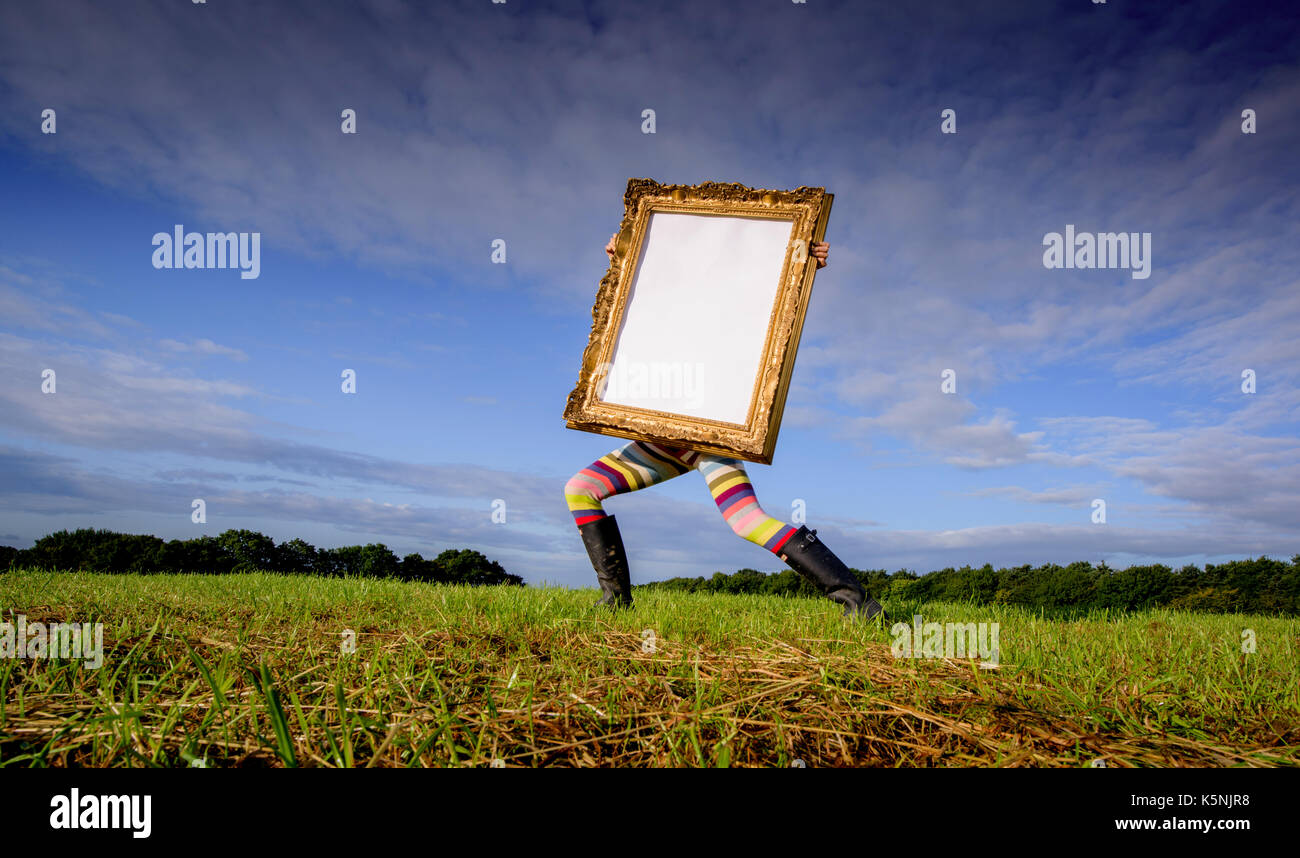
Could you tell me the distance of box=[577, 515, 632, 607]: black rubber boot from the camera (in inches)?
156

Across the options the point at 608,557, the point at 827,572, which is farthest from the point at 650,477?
the point at 827,572

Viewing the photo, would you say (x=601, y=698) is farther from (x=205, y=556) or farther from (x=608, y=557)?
(x=205, y=556)

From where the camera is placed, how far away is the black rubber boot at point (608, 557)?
3967 millimetres

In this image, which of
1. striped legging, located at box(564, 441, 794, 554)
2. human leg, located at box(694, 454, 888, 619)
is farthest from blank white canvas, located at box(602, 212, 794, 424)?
human leg, located at box(694, 454, 888, 619)

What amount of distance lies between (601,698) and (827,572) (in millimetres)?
2052

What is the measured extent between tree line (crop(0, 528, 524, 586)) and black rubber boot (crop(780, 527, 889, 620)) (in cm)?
469

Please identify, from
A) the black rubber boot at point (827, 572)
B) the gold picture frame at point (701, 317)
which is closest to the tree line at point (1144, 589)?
the black rubber boot at point (827, 572)

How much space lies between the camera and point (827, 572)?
3.65 m

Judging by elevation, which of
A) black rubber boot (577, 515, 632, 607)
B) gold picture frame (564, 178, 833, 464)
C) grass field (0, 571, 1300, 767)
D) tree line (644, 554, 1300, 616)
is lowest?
tree line (644, 554, 1300, 616)

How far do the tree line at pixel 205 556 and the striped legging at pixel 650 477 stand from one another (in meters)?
4.02

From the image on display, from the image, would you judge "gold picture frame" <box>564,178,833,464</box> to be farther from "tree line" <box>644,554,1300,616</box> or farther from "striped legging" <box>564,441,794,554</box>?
"tree line" <box>644,554,1300,616</box>
